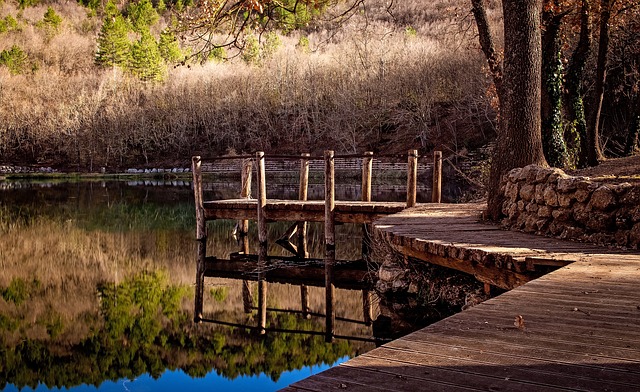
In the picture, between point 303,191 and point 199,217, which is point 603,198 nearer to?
point 303,191

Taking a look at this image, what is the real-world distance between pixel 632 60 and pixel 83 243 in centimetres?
1867

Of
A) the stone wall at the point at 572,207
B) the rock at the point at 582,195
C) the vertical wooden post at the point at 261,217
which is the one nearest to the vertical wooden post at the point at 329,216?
the vertical wooden post at the point at 261,217

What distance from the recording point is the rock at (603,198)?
308 inches

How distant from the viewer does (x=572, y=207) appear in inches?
330

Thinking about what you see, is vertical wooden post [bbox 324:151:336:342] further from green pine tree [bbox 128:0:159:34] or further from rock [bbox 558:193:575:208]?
green pine tree [bbox 128:0:159:34]

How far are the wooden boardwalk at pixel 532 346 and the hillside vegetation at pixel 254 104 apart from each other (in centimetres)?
3872

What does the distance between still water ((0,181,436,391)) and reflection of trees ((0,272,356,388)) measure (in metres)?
0.02

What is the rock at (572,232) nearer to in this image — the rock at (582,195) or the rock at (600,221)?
the rock at (600,221)

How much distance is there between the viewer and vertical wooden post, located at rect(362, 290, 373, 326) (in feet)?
35.4

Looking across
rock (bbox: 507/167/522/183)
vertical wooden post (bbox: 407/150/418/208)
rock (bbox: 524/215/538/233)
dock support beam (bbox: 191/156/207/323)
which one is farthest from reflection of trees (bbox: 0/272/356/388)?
vertical wooden post (bbox: 407/150/418/208)

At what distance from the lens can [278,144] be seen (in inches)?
2441

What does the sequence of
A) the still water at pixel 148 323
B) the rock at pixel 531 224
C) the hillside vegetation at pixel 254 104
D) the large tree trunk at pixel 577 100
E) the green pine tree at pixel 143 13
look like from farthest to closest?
the green pine tree at pixel 143 13, the hillside vegetation at pixel 254 104, the large tree trunk at pixel 577 100, the still water at pixel 148 323, the rock at pixel 531 224

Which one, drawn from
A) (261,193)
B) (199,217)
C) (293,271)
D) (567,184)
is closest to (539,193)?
(567,184)

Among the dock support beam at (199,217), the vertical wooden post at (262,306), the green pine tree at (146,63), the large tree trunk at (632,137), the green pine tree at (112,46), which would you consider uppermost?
the green pine tree at (112,46)
